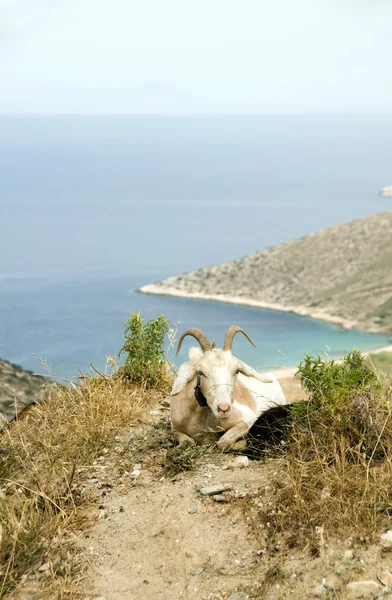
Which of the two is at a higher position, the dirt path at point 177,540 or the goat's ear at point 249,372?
the goat's ear at point 249,372

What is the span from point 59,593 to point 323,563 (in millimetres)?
2790

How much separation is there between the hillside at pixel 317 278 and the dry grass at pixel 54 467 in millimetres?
102235

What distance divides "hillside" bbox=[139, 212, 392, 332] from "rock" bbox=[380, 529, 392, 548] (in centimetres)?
10625

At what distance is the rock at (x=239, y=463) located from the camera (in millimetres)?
9961

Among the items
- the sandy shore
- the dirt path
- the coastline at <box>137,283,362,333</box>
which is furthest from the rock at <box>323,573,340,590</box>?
the sandy shore

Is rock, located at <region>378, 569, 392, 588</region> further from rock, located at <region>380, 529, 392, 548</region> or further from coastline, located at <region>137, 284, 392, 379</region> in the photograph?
coastline, located at <region>137, 284, 392, 379</region>

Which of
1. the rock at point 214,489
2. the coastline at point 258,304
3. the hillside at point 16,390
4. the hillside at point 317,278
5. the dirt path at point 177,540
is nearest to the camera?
the dirt path at point 177,540

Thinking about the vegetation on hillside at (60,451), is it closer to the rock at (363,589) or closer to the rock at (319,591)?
the rock at (319,591)

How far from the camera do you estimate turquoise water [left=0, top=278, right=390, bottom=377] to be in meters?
101

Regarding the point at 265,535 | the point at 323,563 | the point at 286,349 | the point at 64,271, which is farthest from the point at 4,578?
the point at 64,271

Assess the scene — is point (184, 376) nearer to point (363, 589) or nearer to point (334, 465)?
point (334, 465)

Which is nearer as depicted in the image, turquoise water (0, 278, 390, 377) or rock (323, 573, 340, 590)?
rock (323, 573, 340, 590)

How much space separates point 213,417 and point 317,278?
115761 millimetres

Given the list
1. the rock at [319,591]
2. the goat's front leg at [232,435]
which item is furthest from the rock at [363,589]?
the goat's front leg at [232,435]
